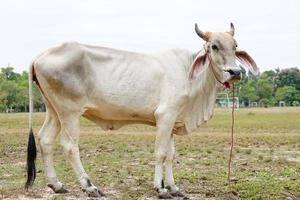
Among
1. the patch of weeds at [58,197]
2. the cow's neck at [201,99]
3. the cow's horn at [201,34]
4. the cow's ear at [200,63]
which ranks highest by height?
the cow's horn at [201,34]

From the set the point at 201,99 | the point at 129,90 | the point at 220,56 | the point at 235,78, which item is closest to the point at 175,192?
the point at 201,99

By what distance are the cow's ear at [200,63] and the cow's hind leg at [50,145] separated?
2.22m

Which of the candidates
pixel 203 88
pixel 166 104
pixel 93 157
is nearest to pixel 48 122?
pixel 166 104

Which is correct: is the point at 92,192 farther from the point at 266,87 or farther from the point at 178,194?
the point at 266,87

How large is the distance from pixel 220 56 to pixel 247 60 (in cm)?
73

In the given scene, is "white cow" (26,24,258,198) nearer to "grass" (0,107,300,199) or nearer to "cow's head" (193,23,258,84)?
"cow's head" (193,23,258,84)

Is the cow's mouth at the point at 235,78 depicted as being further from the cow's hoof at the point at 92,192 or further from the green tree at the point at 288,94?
the green tree at the point at 288,94

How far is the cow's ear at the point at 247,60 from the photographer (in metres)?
8.12

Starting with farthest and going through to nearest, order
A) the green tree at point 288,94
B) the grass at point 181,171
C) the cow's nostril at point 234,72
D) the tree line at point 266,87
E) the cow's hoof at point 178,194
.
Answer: the green tree at point 288,94 → the tree line at point 266,87 → the grass at point 181,171 → the cow's hoof at point 178,194 → the cow's nostril at point 234,72

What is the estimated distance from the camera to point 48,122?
8.18 m

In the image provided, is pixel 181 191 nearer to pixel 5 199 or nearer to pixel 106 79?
pixel 106 79

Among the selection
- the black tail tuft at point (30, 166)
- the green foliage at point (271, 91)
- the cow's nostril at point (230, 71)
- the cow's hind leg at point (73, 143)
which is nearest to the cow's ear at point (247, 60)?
the cow's nostril at point (230, 71)

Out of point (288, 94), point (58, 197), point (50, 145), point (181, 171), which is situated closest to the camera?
point (58, 197)

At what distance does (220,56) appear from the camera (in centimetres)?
763
